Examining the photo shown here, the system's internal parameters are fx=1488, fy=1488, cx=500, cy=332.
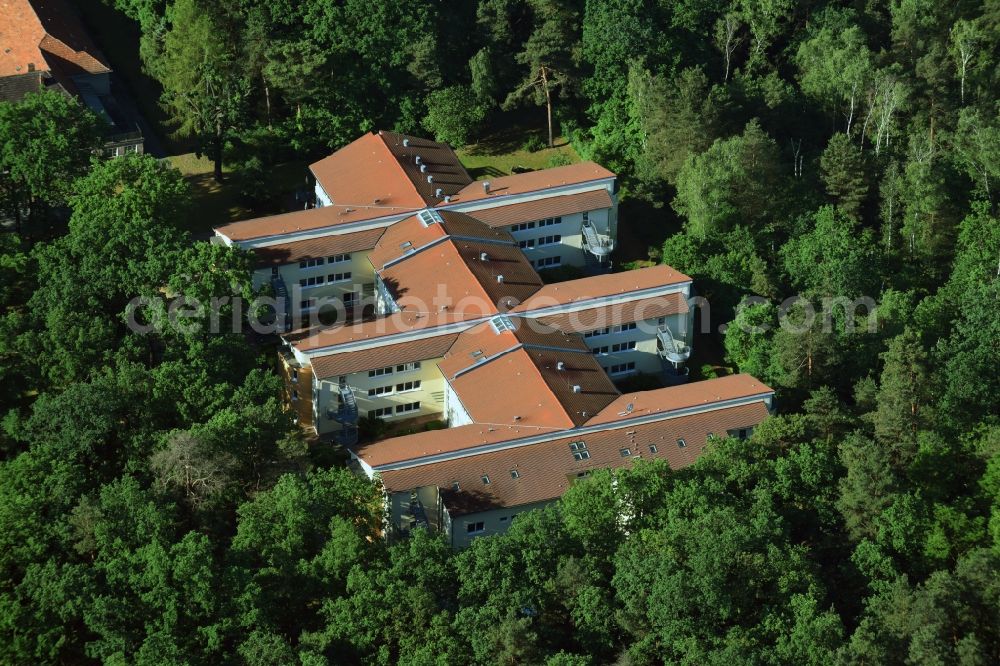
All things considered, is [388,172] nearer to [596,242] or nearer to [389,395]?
[596,242]

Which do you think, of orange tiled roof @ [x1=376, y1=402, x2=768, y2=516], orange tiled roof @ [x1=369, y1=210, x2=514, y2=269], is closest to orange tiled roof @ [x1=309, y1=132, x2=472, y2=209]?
orange tiled roof @ [x1=369, y1=210, x2=514, y2=269]

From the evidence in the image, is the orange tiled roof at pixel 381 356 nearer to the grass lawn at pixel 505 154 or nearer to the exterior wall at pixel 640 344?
the exterior wall at pixel 640 344

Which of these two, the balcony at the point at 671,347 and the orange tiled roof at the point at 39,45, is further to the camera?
the orange tiled roof at the point at 39,45

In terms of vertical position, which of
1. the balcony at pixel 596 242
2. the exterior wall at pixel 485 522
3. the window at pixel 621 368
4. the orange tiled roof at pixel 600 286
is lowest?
the exterior wall at pixel 485 522

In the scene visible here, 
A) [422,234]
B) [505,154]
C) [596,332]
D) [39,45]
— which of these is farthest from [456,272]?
[39,45]

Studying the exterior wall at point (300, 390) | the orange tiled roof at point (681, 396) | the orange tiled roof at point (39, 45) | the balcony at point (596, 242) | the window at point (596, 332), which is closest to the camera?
the orange tiled roof at point (681, 396)

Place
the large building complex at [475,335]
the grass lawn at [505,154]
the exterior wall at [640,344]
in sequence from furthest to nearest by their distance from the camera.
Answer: the grass lawn at [505,154]
the exterior wall at [640,344]
the large building complex at [475,335]

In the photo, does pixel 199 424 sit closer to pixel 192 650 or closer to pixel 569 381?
pixel 192 650

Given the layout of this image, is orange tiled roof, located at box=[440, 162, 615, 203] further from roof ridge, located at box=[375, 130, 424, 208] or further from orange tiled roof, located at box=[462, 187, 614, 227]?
roof ridge, located at box=[375, 130, 424, 208]

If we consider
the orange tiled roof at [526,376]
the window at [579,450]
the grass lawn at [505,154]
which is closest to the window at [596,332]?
the orange tiled roof at [526,376]
